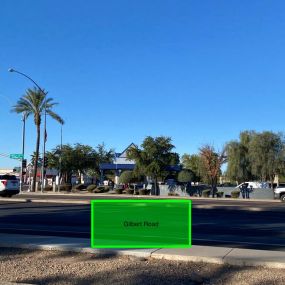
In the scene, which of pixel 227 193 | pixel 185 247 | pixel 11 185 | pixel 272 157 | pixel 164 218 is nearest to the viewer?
pixel 164 218

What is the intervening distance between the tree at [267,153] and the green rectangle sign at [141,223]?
55.4 meters

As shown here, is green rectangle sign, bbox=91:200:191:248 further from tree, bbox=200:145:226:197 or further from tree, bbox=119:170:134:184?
tree, bbox=119:170:134:184

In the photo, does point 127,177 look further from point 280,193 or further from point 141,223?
point 141,223

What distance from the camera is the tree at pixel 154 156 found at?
51.0 meters

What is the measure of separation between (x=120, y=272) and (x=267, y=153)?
58542 millimetres

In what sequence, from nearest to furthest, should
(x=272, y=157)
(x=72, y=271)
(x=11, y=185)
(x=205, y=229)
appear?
(x=72, y=271)
(x=205, y=229)
(x=11, y=185)
(x=272, y=157)

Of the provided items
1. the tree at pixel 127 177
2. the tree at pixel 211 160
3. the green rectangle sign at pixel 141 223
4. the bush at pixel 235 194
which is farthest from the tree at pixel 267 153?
the green rectangle sign at pixel 141 223

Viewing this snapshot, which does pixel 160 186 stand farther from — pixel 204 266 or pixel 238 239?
pixel 204 266

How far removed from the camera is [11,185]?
1486 inches

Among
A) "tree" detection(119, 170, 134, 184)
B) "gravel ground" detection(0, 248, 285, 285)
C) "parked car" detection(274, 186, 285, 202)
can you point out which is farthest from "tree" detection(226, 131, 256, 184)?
"gravel ground" detection(0, 248, 285, 285)

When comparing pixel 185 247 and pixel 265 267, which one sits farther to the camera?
pixel 185 247

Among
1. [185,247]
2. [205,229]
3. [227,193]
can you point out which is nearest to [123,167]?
[227,193]

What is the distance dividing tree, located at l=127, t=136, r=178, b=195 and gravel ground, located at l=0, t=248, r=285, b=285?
41.9m

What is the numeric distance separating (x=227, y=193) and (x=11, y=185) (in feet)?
76.0
